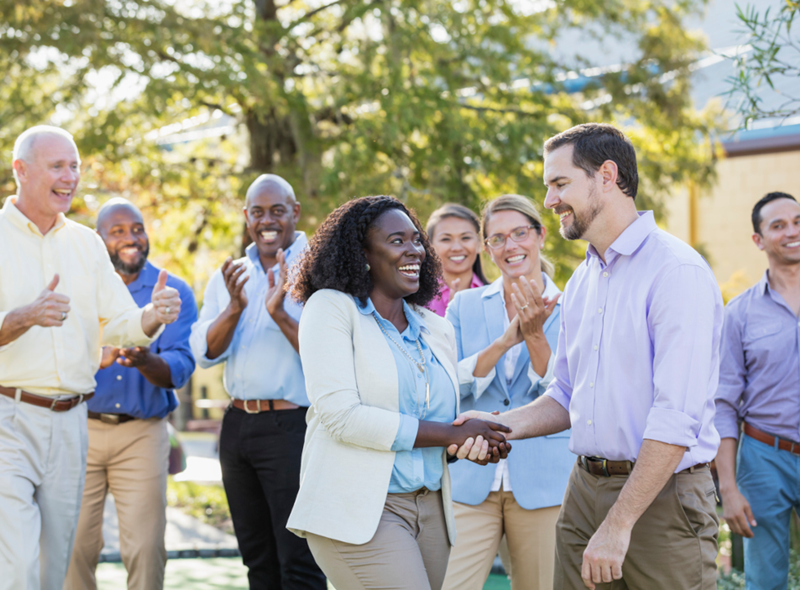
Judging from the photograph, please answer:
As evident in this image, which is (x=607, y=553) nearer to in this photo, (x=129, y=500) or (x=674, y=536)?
(x=674, y=536)

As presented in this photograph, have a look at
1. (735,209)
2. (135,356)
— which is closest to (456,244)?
(135,356)

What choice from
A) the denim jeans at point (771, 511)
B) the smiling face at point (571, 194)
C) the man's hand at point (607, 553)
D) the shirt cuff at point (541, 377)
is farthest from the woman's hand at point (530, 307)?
the denim jeans at point (771, 511)

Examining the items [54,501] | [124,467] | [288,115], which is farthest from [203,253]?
[54,501]

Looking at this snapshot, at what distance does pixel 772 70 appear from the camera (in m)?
4.11

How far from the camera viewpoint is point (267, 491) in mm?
4180

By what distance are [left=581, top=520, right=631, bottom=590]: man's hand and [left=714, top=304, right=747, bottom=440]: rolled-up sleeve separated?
7.02ft

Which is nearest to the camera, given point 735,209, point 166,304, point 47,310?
point 47,310

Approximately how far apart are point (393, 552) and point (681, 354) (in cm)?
111

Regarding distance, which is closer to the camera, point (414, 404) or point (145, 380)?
point (414, 404)

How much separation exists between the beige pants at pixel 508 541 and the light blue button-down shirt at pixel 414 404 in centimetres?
85

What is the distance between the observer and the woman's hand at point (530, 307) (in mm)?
3475

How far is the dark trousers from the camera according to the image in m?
4.05

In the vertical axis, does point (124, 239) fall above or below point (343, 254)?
above

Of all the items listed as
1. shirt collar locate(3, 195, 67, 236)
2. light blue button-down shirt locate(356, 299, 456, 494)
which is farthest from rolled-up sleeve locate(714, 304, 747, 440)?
shirt collar locate(3, 195, 67, 236)
